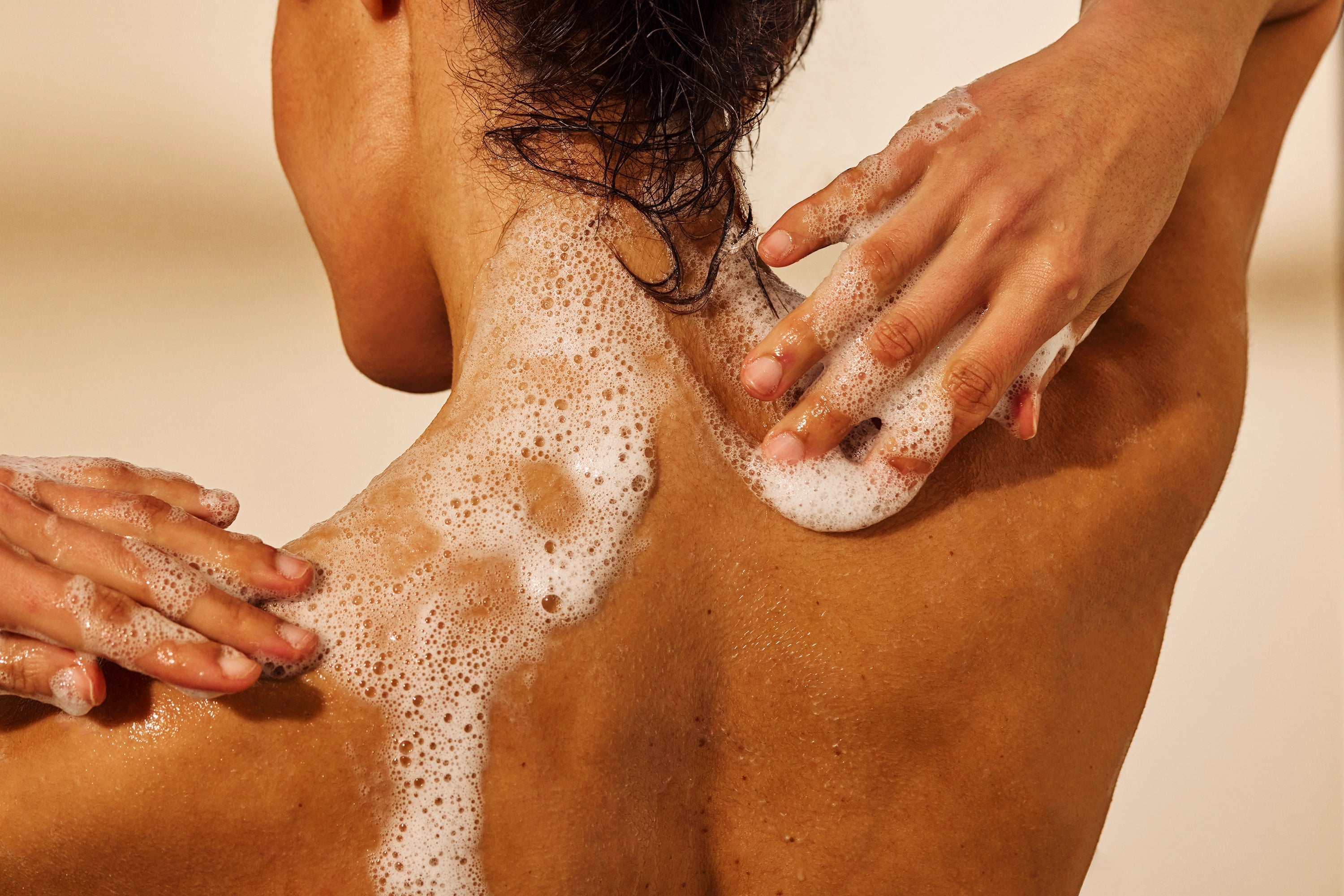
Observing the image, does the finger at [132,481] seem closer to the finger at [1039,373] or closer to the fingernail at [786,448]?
the fingernail at [786,448]

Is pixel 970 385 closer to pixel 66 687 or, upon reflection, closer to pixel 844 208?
pixel 844 208

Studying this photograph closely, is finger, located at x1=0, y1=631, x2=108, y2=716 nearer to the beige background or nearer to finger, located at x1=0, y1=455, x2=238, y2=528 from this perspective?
finger, located at x1=0, y1=455, x2=238, y2=528

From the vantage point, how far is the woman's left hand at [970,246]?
0.58 m

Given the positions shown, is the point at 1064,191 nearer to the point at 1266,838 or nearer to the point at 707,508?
the point at 707,508

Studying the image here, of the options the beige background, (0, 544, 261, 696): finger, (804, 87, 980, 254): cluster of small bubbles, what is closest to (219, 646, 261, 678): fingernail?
(0, 544, 261, 696): finger

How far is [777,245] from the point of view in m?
0.60

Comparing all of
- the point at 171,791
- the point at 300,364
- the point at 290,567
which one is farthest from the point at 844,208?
the point at 300,364

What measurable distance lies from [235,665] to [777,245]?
0.36m

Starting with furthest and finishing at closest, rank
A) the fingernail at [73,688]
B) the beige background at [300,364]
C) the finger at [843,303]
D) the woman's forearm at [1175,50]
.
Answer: the beige background at [300,364]
the woman's forearm at [1175,50]
the finger at [843,303]
the fingernail at [73,688]

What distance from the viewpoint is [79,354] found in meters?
1.83

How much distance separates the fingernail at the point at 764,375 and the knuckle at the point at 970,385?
10 centimetres

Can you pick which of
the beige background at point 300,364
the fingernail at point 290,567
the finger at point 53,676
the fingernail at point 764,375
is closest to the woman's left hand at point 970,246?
the fingernail at point 764,375

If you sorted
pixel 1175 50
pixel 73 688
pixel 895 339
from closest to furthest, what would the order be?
pixel 73 688, pixel 895 339, pixel 1175 50

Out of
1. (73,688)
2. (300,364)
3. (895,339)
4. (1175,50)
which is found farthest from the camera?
(300,364)
